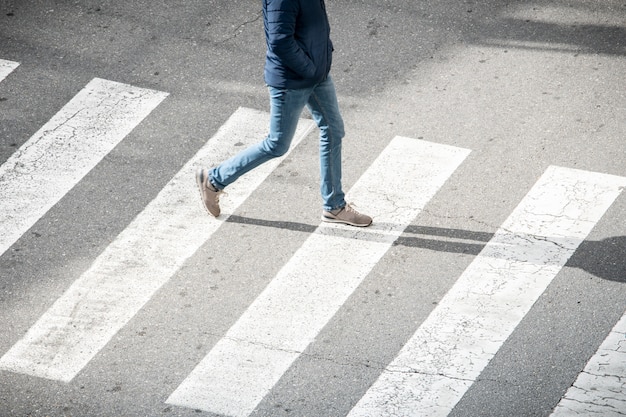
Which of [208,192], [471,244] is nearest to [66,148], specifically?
[208,192]

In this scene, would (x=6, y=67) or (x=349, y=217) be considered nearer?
(x=349, y=217)

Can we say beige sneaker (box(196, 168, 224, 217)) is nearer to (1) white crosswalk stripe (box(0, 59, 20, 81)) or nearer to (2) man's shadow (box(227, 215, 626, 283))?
(2) man's shadow (box(227, 215, 626, 283))

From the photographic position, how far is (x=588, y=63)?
35.0ft

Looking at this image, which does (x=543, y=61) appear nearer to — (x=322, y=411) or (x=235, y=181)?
(x=235, y=181)

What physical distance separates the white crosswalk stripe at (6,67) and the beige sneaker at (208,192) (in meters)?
2.78

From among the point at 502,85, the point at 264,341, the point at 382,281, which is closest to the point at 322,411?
the point at 264,341

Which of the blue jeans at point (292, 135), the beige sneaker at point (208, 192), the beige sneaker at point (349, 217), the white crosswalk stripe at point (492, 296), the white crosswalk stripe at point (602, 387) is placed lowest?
the white crosswalk stripe at point (602, 387)

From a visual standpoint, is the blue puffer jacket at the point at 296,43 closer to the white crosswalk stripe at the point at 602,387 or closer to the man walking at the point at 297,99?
the man walking at the point at 297,99

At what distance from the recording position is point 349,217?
8.99 m

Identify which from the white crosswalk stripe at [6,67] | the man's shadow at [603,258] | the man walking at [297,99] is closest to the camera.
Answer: the man walking at [297,99]

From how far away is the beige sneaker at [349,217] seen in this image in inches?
354

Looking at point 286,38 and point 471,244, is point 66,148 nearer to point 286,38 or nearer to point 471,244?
point 286,38

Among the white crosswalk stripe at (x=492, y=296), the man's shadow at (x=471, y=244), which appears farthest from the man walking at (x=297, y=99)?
the white crosswalk stripe at (x=492, y=296)

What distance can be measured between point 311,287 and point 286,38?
1.73m
